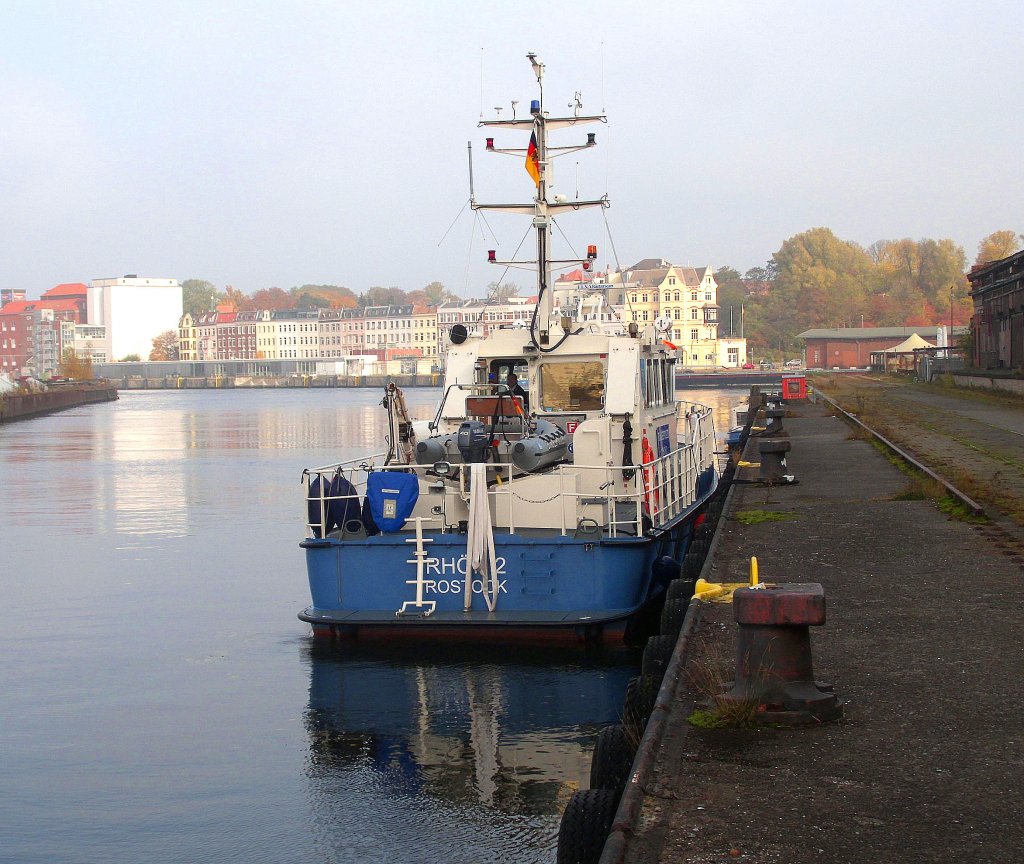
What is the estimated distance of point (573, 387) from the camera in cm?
1788

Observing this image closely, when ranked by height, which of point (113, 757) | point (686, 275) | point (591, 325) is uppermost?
point (686, 275)

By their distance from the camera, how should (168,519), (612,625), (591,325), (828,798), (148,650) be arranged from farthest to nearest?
(168,519), (591,325), (148,650), (612,625), (828,798)

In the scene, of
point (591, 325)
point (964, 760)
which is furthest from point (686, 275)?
point (964, 760)

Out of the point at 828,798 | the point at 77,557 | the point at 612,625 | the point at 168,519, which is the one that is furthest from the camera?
the point at 168,519

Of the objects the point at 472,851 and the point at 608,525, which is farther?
the point at 608,525

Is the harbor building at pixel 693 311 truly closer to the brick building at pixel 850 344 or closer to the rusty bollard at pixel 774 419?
the brick building at pixel 850 344

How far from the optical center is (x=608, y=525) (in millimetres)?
15148

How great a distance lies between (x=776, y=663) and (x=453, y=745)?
5.50m

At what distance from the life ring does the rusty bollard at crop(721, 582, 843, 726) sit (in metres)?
Result: 7.89

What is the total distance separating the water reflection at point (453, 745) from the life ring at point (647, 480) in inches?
92.1

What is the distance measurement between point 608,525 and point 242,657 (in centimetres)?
544

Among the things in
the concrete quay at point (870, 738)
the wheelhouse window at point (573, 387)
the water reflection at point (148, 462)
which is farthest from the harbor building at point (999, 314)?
the concrete quay at point (870, 738)

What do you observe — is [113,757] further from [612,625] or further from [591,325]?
[591,325]

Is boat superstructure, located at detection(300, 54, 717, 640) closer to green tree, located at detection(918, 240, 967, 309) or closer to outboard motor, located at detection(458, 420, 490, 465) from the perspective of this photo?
outboard motor, located at detection(458, 420, 490, 465)
